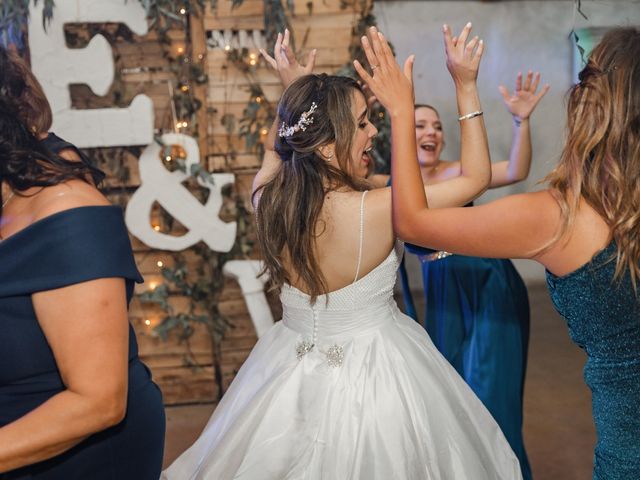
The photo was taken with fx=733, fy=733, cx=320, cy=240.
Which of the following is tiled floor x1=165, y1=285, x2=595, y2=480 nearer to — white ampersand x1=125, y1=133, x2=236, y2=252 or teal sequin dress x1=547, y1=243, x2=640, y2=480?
white ampersand x1=125, y1=133, x2=236, y2=252

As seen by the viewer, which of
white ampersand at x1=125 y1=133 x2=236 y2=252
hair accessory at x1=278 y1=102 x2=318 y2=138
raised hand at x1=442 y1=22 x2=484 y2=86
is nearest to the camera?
raised hand at x1=442 y1=22 x2=484 y2=86

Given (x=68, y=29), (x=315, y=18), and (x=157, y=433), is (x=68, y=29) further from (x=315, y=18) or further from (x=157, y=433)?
(x=157, y=433)

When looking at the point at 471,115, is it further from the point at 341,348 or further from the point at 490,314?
the point at 490,314

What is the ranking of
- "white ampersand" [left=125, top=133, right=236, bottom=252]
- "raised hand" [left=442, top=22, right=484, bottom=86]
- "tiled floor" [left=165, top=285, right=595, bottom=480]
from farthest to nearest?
"white ampersand" [left=125, top=133, right=236, bottom=252], "tiled floor" [left=165, top=285, right=595, bottom=480], "raised hand" [left=442, top=22, right=484, bottom=86]

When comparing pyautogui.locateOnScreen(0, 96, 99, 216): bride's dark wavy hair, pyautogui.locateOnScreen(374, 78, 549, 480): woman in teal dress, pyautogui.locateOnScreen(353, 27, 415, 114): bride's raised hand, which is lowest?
pyautogui.locateOnScreen(374, 78, 549, 480): woman in teal dress

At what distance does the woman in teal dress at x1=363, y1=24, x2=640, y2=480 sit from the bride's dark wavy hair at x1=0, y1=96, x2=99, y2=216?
29.3 inches

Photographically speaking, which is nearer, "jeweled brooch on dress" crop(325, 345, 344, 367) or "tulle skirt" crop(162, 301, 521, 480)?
"tulle skirt" crop(162, 301, 521, 480)

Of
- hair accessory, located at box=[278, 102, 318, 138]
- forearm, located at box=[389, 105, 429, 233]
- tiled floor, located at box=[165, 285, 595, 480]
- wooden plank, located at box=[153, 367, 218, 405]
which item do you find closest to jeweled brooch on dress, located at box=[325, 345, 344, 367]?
forearm, located at box=[389, 105, 429, 233]

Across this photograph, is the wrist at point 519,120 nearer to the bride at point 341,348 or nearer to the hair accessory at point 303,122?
the bride at point 341,348

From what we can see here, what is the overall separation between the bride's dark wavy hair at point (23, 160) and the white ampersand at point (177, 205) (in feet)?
8.58

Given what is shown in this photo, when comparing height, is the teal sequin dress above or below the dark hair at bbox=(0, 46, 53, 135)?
below

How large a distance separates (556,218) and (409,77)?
515 mm

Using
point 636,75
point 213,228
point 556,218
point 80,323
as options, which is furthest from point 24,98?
point 213,228

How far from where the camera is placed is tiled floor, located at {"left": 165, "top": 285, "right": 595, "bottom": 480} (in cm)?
341
